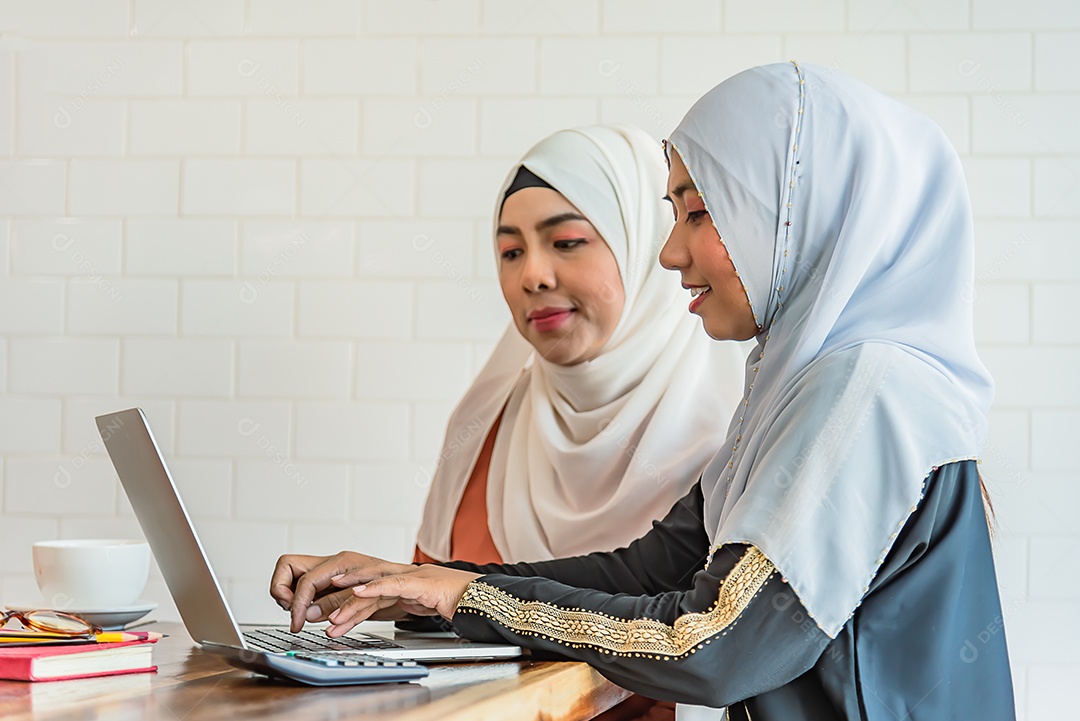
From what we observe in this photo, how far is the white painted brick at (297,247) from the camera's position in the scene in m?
2.66

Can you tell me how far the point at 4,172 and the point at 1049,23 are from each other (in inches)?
99.8

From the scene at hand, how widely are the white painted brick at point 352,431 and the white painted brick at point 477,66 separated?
0.77 metres

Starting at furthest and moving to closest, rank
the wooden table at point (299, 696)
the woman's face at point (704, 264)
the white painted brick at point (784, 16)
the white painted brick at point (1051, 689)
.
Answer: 1. the white painted brick at point (784, 16)
2. the white painted brick at point (1051, 689)
3. the woman's face at point (704, 264)
4. the wooden table at point (299, 696)

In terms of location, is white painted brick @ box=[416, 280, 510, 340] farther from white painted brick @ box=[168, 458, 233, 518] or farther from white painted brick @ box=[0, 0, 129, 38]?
white painted brick @ box=[0, 0, 129, 38]

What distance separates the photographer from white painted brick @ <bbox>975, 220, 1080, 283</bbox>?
2.50 metres

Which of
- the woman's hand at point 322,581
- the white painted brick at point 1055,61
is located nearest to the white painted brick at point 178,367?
the woman's hand at point 322,581

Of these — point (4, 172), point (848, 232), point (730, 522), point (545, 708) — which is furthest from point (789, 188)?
point (4, 172)

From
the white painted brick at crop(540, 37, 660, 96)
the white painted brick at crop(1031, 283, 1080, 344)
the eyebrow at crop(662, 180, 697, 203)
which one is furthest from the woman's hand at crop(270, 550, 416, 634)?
the white painted brick at crop(1031, 283, 1080, 344)

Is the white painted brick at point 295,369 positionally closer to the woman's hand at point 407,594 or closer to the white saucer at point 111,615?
the white saucer at point 111,615

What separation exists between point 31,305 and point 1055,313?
244cm

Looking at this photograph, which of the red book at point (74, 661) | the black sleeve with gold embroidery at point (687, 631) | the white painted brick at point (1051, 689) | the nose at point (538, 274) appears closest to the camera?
the red book at point (74, 661)

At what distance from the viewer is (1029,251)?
2502 millimetres

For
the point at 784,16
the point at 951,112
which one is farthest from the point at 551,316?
the point at 951,112

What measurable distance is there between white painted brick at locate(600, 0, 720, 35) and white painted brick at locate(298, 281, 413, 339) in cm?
79
